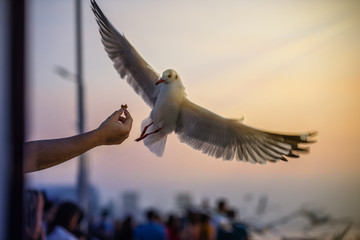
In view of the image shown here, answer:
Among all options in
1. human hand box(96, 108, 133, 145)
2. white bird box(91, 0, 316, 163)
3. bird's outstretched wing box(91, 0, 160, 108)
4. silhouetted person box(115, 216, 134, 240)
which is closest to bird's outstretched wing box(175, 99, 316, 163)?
white bird box(91, 0, 316, 163)

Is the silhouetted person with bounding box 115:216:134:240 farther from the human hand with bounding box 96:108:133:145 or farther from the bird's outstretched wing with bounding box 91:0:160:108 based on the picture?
the human hand with bounding box 96:108:133:145

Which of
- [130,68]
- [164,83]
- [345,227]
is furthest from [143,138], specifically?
[345,227]

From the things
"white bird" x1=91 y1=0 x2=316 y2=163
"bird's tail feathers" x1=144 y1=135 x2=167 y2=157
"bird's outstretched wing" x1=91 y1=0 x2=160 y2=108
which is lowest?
"bird's tail feathers" x1=144 y1=135 x2=167 y2=157

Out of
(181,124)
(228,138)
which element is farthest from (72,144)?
(228,138)

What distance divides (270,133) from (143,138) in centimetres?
58

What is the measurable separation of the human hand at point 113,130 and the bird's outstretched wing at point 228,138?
2.46 feet

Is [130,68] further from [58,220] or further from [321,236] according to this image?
[321,236]

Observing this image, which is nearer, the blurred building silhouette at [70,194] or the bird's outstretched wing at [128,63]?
the bird's outstretched wing at [128,63]

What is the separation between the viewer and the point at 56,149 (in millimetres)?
1163

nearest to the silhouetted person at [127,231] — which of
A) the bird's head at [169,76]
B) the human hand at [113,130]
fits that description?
the bird's head at [169,76]

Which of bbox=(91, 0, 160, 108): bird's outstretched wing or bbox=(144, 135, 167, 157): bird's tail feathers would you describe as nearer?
bbox=(144, 135, 167, 157): bird's tail feathers

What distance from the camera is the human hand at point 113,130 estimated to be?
1.25 meters

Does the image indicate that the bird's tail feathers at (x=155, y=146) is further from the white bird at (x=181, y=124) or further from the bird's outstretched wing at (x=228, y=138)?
the bird's outstretched wing at (x=228, y=138)

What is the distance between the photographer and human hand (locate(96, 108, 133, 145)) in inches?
49.0
